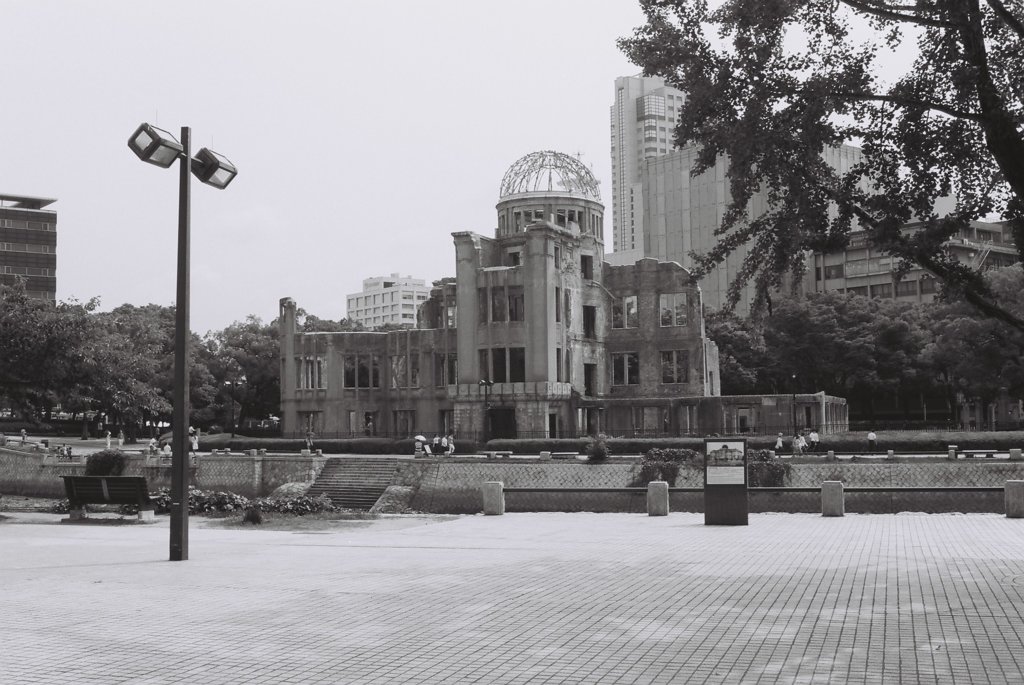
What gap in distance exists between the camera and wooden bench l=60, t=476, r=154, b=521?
25.4 meters

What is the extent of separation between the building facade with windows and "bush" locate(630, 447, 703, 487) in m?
17.4

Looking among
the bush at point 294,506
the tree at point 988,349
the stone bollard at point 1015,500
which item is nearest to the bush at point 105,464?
the bush at point 294,506

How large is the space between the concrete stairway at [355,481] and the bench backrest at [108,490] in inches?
701

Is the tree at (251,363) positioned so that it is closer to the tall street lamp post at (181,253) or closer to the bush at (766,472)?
the bush at (766,472)

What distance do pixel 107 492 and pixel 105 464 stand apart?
24260 mm

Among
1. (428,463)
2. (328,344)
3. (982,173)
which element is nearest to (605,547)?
(982,173)

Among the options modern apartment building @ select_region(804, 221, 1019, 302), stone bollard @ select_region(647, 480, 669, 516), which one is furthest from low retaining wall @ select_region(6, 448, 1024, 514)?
modern apartment building @ select_region(804, 221, 1019, 302)

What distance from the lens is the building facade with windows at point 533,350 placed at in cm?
5928

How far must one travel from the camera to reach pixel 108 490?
2552 centimetres

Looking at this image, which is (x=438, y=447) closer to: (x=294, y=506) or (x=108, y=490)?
(x=294, y=506)

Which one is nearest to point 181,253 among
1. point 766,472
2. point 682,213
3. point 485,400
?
point 766,472

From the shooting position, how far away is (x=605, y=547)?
58.9ft

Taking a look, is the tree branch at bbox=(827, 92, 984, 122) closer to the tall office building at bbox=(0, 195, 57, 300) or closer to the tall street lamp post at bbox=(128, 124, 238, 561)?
the tall street lamp post at bbox=(128, 124, 238, 561)

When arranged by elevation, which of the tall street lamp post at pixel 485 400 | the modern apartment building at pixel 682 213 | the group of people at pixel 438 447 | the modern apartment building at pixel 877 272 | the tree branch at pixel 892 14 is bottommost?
the group of people at pixel 438 447
